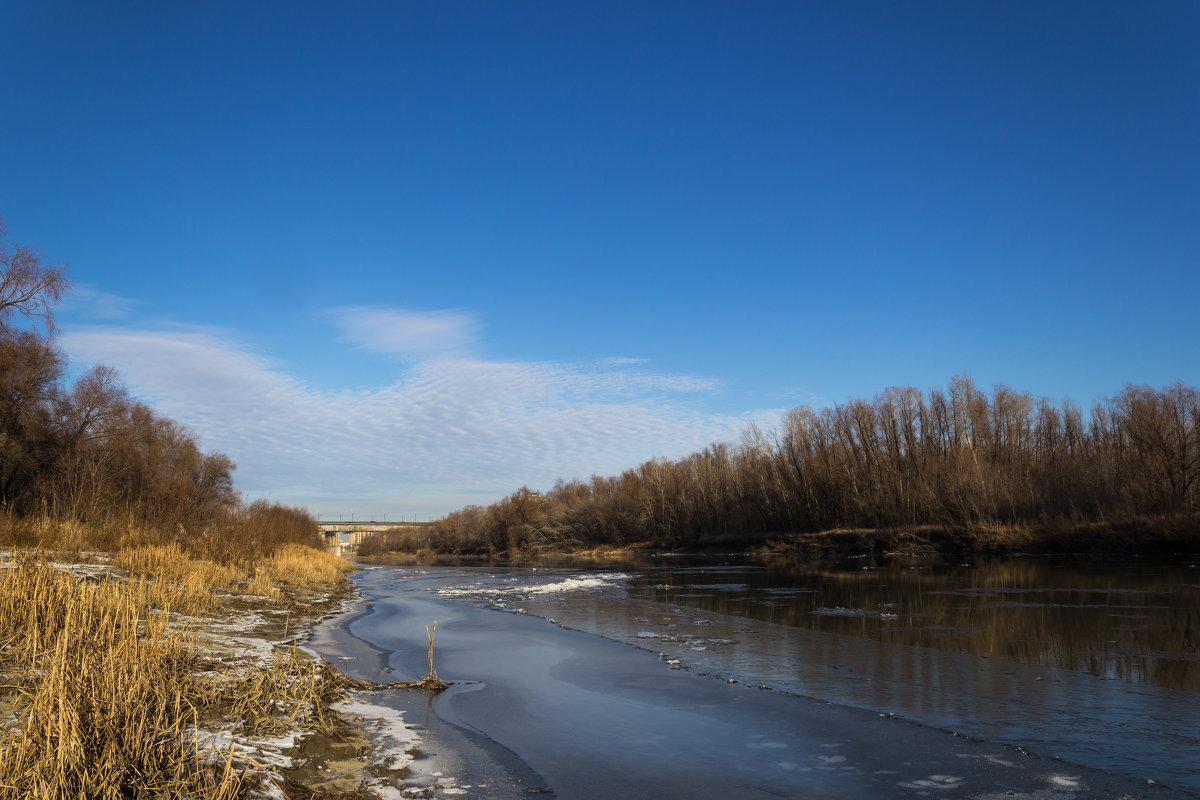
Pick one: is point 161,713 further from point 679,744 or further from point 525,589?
point 525,589

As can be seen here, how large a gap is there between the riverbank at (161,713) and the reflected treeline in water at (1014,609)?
9.47 m

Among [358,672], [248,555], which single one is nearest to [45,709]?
[358,672]

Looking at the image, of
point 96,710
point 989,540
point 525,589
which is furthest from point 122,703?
point 989,540

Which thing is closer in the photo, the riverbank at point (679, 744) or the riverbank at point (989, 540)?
the riverbank at point (679, 744)

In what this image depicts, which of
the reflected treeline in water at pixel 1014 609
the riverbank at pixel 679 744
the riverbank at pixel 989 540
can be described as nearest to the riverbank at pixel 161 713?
the riverbank at pixel 679 744

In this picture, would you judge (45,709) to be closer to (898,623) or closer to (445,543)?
(898,623)

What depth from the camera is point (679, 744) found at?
677 cm

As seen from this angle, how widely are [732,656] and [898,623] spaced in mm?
5326

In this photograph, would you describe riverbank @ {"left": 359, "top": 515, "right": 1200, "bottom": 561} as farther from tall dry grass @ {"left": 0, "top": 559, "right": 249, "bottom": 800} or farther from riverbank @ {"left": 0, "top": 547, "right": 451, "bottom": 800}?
tall dry grass @ {"left": 0, "top": 559, "right": 249, "bottom": 800}

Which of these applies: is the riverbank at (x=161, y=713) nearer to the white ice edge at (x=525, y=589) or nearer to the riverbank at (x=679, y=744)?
the riverbank at (x=679, y=744)

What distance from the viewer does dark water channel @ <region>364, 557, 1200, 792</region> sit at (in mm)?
7023

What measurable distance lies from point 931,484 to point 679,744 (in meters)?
54.1

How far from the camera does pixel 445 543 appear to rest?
14012cm

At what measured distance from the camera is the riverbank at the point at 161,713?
→ 4.27 m
